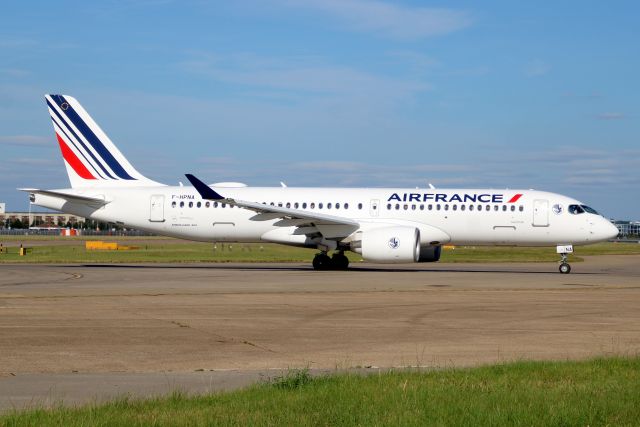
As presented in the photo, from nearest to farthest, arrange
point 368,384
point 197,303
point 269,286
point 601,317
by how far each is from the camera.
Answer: point 368,384
point 601,317
point 197,303
point 269,286

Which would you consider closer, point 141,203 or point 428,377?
point 428,377

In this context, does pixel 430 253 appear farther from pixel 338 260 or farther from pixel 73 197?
pixel 73 197

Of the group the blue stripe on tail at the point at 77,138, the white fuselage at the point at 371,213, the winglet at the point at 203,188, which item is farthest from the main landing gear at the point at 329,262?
the blue stripe on tail at the point at 77,138

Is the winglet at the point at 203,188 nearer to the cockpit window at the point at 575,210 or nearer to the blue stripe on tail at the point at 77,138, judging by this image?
the blue stripe on tail at the point at 77,138

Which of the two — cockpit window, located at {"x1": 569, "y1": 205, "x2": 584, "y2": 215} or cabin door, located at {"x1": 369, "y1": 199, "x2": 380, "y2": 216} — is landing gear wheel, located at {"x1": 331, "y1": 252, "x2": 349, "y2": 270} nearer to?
cabin door, located at {"x1": 369, "y1": 199, "x2": 380, "y2": 216}

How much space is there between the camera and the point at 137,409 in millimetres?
7996

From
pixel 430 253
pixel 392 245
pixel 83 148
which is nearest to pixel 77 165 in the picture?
pixel 83 148

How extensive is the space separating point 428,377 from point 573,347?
4361 millimetres

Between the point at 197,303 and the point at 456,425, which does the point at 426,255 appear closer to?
the point at 197,303

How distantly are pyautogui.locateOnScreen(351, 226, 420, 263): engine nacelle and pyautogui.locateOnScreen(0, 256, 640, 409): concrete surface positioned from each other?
17.8 feet

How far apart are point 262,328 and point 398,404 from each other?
7679 mm

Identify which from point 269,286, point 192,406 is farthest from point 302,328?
point 269,286

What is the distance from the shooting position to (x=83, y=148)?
39.0 metres

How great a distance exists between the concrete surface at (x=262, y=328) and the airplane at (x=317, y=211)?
291 inches
